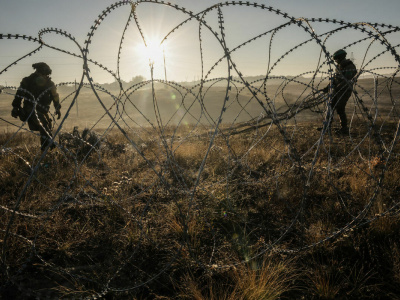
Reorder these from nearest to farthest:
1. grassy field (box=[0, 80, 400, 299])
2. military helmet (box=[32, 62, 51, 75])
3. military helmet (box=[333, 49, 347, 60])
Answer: grassy field (box=[0, 80, 400, 299]) → military helmet (box=[32, 62, 51, 75]) → military helmet (box=[333, 49, 347, 60])

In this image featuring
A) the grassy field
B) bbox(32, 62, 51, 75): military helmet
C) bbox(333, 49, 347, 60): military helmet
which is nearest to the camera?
the grassy field

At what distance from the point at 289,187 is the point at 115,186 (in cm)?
286

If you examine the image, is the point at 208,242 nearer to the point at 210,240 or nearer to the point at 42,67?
the point at 210,240

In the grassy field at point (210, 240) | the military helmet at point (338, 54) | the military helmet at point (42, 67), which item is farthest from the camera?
the military helmet at point (338, 54)

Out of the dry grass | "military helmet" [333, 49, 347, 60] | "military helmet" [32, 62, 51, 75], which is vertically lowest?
the dry grass

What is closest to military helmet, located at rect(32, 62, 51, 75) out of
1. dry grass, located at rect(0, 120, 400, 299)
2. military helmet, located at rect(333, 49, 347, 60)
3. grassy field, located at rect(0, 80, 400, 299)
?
grassy field, located at rect(0, 80, 400, 299)

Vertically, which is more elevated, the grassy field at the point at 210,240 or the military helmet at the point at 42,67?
the military helmet at the point at 42,67

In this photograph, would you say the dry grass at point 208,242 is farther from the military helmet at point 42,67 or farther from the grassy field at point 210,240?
the military helmet at point 42,67

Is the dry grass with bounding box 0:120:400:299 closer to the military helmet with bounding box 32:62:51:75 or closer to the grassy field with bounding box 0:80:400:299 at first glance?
the grassy field with bounding box 0:80:400:299

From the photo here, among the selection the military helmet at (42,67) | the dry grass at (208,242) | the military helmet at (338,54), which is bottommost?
the dry grass at (208,242)

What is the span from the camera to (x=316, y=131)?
770 cm

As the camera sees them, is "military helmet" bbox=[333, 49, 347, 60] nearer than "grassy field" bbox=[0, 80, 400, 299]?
No

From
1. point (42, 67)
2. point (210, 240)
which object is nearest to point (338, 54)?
point (210, 240)

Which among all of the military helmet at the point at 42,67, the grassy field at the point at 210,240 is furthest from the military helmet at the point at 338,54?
the military helmet at the point at 42,67
